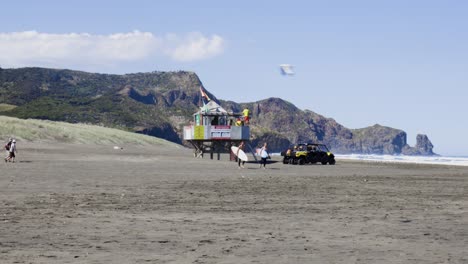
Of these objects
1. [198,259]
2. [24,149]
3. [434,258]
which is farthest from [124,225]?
[24,149]

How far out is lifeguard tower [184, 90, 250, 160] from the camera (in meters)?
62.8

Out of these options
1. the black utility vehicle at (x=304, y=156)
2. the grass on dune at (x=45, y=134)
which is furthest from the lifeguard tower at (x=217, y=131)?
the grass on dune at (x=45, y=134)

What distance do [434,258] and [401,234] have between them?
9.14ft

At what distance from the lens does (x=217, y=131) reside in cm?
6294

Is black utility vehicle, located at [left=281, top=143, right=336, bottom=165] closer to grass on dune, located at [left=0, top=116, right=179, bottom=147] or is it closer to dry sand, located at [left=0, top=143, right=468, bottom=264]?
grass on dune, located at [left=0, top=116, right=179, bottom=147]

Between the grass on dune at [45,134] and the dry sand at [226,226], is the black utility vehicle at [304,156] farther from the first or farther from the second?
the dry sand at [226,226]

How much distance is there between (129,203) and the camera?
763 inches

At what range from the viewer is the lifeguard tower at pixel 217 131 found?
62844mm

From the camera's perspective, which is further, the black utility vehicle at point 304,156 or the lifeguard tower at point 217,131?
the lifeguard tower at point 217,131

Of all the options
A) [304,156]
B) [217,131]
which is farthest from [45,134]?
[304,156]

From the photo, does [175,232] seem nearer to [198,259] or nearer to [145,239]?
[145,239]

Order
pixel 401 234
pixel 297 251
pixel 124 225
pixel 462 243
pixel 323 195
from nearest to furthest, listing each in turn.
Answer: pixel 297 251 < pixel 462 243 < pixel 401 234 < pixel 124 225 < pixel 323 195

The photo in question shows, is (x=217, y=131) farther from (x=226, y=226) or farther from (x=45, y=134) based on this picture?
(x=226, y=226)

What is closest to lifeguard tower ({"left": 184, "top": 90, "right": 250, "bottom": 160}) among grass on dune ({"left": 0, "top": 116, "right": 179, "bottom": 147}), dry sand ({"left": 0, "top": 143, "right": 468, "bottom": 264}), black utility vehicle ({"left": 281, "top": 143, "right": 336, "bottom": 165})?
black utility vehicle ({"left": 281, "top": 143, "right": 336, "bottom": 165})
